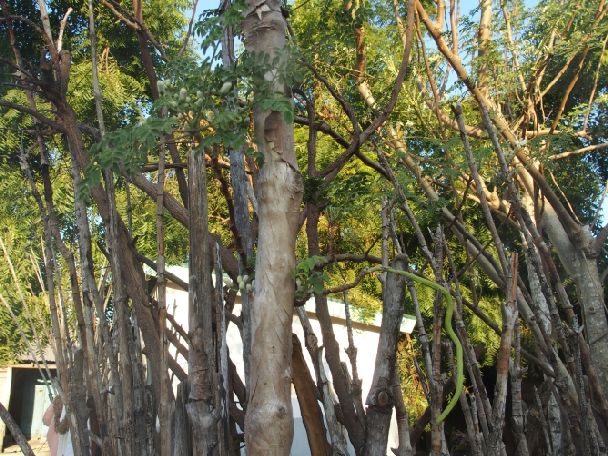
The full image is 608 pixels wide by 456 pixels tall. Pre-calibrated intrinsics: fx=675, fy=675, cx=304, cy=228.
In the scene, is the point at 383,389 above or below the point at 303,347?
below

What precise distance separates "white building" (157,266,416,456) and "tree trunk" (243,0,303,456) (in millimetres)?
2843

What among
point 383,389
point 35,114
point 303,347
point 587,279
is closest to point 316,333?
point 303,347

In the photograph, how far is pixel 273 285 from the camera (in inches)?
54.7

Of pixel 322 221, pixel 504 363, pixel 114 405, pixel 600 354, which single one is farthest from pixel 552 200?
pixel 114 405


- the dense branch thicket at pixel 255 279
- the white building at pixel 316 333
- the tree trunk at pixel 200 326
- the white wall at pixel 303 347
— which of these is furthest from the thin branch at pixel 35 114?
the white building at pixel 316 333

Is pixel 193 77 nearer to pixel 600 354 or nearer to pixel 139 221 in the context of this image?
pixel 600 354

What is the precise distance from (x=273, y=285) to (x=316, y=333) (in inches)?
141

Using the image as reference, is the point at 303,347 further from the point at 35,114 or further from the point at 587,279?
the point at 35,114

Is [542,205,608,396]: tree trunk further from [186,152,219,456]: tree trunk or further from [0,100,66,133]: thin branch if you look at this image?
[0,100,66,133]: thin branch

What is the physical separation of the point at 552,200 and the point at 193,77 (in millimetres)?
3772

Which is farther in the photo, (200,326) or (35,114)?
(35,114)

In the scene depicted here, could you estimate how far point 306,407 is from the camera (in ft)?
6.31

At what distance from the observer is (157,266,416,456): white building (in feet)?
15.2

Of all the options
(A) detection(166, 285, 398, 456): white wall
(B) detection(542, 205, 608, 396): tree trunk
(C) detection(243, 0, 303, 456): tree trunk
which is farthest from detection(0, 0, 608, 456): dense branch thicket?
(A) detection(166, 285, 398, 456): white wall
